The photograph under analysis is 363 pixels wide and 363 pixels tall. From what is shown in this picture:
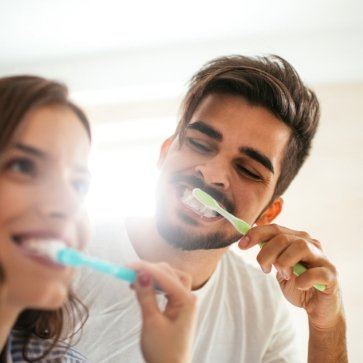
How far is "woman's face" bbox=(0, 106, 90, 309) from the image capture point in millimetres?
413

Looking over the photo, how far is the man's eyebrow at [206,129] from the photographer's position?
83cm

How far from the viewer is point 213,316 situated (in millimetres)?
965

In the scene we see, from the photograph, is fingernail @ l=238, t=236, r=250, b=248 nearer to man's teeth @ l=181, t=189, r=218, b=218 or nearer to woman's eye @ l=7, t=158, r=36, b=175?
man's teeth @ l=181, t=189, r=218, b=218

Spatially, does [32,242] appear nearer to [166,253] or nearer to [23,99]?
[23,99]

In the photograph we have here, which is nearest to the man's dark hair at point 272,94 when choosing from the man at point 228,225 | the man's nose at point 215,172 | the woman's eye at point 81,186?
the man at point 228,225

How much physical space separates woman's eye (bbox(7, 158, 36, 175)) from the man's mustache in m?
0.42

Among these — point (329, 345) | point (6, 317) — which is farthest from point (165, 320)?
point (329, 345)

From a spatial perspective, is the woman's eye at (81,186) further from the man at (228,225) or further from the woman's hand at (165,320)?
the man at (228,225)

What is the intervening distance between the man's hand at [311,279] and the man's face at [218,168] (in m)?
0.12

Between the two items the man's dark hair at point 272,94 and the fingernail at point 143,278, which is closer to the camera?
the fingernail at point 143,278

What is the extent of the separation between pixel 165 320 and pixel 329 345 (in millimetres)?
510

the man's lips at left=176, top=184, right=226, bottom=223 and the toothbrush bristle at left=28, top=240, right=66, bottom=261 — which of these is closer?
the toothbrush bristle at left=28, top=240, right=66, bottom=261

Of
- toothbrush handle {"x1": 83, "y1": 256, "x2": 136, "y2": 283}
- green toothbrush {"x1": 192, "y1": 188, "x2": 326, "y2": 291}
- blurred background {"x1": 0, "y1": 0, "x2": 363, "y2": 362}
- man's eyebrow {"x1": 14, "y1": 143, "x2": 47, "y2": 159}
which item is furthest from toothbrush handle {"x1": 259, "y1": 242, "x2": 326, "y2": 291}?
blurred background {"x1": 0, "y1": 0, "x2": 363, "y2": 362}

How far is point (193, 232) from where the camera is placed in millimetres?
848
